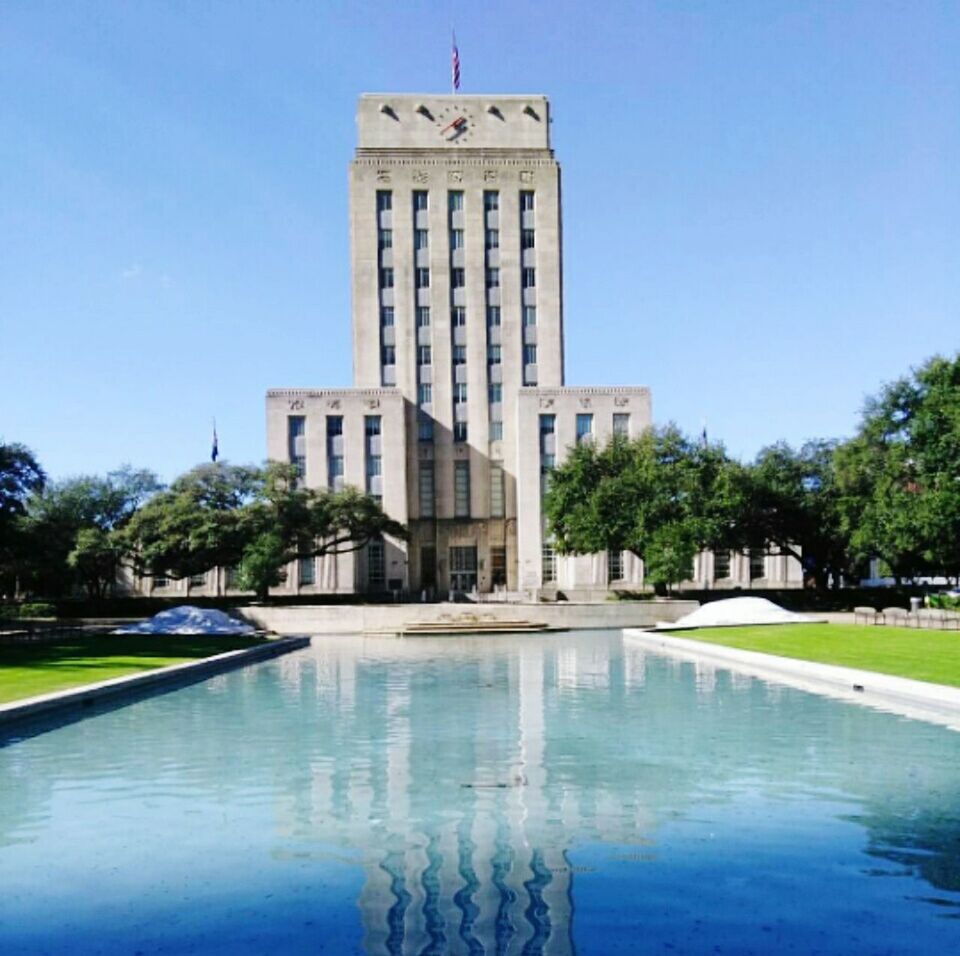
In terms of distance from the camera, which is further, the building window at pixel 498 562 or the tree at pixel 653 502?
the building window at pixel 498 562

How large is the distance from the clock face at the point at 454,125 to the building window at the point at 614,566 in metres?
33.1

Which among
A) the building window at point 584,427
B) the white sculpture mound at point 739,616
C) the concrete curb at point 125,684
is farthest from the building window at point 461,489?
the concrete curb at point 125,684

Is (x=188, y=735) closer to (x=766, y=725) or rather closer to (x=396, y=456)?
(x=766, y=725)

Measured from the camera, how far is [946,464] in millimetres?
42656

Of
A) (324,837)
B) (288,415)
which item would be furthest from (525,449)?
(324,837)

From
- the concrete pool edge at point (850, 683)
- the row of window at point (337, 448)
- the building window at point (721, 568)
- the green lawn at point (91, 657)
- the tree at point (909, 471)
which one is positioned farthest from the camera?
the building window at point (721, 568)

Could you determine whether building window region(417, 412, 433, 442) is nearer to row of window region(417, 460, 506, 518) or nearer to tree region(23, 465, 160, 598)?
row of window region(417, 460, 506, 518)

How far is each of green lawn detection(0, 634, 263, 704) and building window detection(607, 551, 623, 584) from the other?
1359 inches

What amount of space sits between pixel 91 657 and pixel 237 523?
87.6 ft

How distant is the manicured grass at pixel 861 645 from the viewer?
1927 centimetres

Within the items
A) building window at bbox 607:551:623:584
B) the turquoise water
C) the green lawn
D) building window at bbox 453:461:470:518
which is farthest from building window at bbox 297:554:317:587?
the turquoise water

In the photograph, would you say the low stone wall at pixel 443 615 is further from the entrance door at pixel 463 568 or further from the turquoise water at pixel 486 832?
the turquoise water at pixel 486 832

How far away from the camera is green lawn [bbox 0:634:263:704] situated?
19.1 metres

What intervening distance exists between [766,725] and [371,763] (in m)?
5.87
